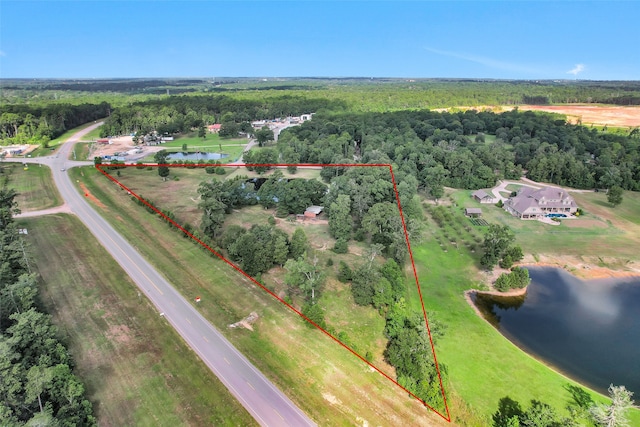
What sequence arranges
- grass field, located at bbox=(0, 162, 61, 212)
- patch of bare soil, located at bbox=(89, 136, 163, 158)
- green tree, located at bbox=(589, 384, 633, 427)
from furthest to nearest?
patch of bare soil, located at bbox=(89, 136, 163, 158)
grass field, located at bbox=(0, 162, 61, 212)
green tree, located at bbox=(589, 384, 633, 427)

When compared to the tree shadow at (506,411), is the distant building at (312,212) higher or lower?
higher

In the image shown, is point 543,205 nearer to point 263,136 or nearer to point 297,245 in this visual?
point 297,245

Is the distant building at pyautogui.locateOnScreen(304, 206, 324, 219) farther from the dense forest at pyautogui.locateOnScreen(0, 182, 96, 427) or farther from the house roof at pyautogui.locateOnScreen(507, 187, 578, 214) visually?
the dense forest at pyautogui.locateOnScreen(0, 182, 96, 427)

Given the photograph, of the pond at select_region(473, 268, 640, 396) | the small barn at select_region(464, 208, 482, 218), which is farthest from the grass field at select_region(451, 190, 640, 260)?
the pond at select_region(473, 268, 640, 396)

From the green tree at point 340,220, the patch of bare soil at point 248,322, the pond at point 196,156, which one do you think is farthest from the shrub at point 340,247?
the pond at point 196,156

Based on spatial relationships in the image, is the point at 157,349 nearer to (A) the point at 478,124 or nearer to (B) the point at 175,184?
(B) the point at 175,184

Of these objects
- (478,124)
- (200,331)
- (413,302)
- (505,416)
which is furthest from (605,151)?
(200,331)

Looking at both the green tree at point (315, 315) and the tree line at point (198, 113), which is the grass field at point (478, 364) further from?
the tree line at point (198, 113)

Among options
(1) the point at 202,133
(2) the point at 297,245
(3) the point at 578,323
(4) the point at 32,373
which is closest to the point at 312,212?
(2) the point at 297,245
